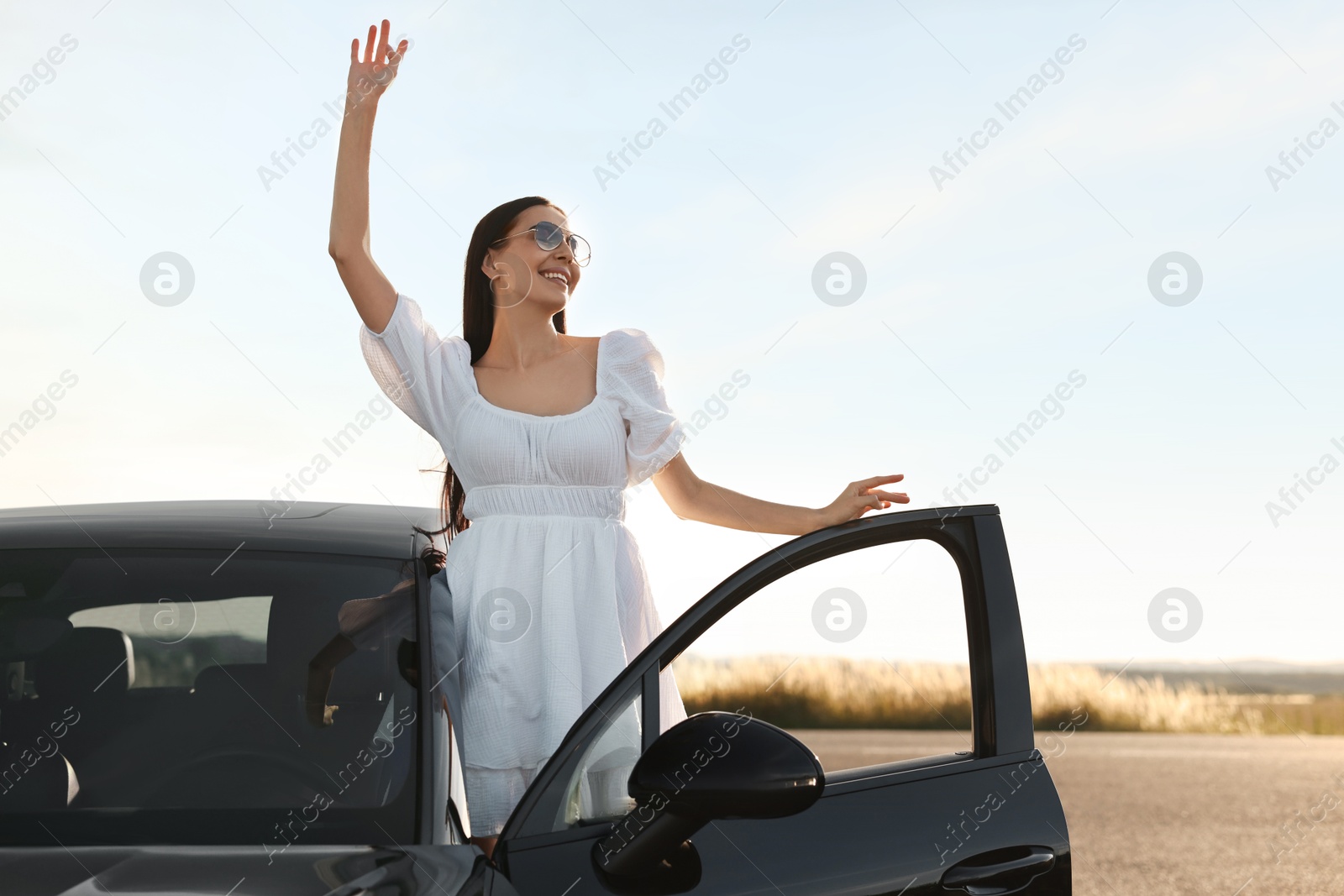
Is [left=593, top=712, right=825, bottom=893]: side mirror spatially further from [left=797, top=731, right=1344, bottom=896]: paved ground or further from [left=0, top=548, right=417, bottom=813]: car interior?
[left=797, top=731, right=1344, bottom=896]: paved ground

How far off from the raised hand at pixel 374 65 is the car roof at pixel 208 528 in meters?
1.09

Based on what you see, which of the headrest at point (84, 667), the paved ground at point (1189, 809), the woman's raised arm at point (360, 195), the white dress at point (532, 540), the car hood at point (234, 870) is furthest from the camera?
the paved ground at point (1189, 809)

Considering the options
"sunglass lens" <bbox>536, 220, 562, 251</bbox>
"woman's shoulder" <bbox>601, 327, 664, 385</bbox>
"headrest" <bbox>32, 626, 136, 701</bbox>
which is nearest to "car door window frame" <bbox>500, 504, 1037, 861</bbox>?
"headrest" <bbox>32, 626, 136, 701</bbox>

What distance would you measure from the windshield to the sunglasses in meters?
1.26

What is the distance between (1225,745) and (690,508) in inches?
480

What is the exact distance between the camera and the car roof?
2201 mm

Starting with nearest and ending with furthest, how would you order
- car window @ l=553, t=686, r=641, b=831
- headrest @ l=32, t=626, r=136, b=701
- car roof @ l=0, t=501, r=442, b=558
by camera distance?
1. car window @ l=553, t=686, r=641, b=831
2. headrest @ l=32, t=626, r=136, b=701
3. car roof @ l=0, t=501, r=442, b=558

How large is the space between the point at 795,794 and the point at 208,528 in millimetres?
1277

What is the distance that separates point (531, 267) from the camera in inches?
126

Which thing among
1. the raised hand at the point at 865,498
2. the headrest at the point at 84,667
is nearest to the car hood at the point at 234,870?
the headrest at the point at 84,667

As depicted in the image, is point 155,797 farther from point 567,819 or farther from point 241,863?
point 567,819

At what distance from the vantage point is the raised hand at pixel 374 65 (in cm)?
294

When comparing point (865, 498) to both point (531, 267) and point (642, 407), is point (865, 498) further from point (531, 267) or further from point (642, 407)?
point (531, 267)

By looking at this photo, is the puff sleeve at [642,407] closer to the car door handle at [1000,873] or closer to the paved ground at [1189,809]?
the car door handle at [1000,873]
